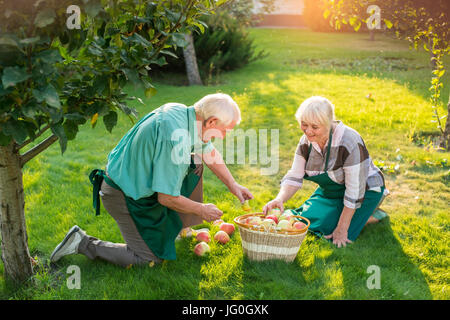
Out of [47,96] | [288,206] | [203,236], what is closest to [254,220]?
[203,236]

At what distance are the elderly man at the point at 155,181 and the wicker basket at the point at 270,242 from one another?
0.32 meters

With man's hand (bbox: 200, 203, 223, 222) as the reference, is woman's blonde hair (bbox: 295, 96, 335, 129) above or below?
above

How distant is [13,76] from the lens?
5.51ft

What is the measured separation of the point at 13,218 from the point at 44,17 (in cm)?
150

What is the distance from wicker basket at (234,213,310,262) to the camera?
2.92 m

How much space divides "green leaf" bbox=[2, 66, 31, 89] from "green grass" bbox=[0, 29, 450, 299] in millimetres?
1537

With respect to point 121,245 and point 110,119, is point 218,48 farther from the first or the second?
point 110,119

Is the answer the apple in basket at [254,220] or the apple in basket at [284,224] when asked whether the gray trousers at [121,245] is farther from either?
the apple in basket at [284,224]

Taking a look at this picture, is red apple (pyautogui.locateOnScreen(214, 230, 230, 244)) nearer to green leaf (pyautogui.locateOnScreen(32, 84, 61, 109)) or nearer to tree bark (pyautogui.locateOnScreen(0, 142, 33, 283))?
tree bark (pyautogui.locateOnScreen(0, 142, 33, 283))

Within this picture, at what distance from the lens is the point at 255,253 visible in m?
3.05

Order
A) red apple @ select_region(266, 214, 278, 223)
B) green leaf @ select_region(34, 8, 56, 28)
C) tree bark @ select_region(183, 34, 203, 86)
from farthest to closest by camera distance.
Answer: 1. tree bark @ select_region(183, 34, 203, 86)
2. red apple @ select_region(266, 214, 278, 223)
3. green leaf @ select_region(34, 8, 56, 28)

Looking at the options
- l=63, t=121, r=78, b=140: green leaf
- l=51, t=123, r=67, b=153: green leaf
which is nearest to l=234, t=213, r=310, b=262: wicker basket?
l=63, t=121, r=78, b=140: green leaf

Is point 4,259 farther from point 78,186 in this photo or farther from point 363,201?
point 363,201

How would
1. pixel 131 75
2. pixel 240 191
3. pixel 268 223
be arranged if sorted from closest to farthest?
pixel 131 75 → pixel 268 223 → pixel 240 191
